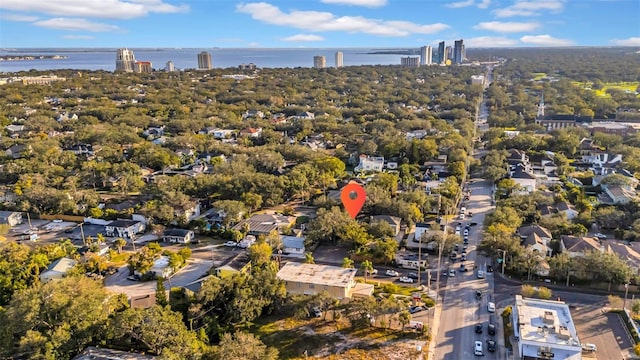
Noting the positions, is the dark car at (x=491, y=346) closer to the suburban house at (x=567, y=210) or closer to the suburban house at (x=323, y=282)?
the suburban house at (x=323, y=282)

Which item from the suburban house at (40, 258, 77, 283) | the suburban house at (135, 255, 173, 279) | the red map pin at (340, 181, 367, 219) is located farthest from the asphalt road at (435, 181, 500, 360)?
the suburban house at (40, 258, 77, 283)

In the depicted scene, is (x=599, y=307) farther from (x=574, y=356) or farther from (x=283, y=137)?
(x=283, y=137)

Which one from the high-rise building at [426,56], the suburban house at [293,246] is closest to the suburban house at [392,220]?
the suburban house at [293,246]

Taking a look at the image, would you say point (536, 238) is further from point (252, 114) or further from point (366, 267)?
point (252, 114)

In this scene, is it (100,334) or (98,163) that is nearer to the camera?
(100,334)

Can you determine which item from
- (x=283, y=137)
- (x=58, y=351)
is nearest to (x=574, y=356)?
(x=58, y=351)

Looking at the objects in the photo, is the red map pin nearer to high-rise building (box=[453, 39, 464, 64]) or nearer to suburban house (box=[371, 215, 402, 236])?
suburban house (box=[371, 215, 402, 236])
